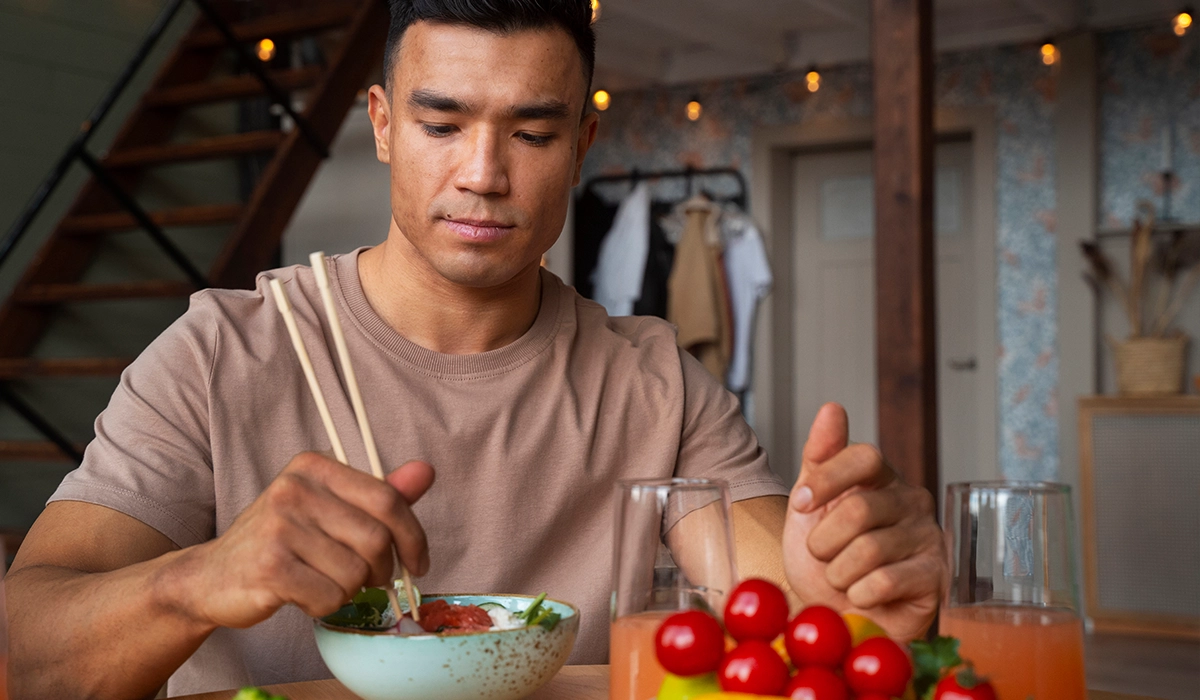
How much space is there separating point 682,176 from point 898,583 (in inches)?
220

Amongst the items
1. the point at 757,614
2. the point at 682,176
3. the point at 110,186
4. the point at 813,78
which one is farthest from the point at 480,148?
the point at 682,176

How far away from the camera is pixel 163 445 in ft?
4.14

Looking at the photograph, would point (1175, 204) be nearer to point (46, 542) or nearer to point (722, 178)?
point (722, 178)

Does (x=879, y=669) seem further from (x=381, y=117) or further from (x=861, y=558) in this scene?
(x=381, y=117)

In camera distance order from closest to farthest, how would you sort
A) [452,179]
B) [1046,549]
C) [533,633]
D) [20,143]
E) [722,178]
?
1. [1046,549]
2. [533,633]
3. [452,179]
4. [20,143]
5. [722,178]

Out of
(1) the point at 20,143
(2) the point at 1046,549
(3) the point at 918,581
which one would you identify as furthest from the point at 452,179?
(1) the point at 20,143

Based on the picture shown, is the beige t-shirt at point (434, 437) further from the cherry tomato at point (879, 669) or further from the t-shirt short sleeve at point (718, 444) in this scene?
the cherry tomato at point (879, 669)

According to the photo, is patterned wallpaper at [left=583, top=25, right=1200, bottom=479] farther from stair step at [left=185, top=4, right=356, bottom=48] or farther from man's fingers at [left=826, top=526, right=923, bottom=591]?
man's fingers at [left=826, top=526, right=923, bottom=591]

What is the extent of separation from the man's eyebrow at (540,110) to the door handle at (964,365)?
15.7ft

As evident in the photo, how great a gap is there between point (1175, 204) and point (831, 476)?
4.93 m

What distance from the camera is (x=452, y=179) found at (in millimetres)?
1345

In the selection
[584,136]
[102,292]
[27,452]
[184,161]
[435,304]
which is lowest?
[27,452]

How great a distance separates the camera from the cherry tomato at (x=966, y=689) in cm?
63

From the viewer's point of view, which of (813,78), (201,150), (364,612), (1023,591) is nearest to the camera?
(1023,591)
